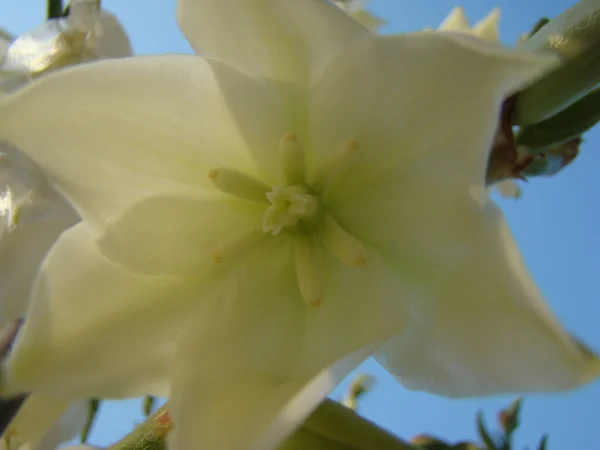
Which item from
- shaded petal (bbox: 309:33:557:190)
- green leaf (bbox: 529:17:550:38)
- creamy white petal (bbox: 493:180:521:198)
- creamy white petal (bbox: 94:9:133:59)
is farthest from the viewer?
creamy white petal (bbox: 493:180:521:198)

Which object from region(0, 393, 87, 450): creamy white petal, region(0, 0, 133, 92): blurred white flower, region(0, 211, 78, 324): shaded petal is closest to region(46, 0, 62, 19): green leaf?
region(0, 0, 133, 92): blurred white flower

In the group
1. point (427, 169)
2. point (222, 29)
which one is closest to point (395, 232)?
point (427, 169)

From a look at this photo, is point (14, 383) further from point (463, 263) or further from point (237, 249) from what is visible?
point (463, 263)

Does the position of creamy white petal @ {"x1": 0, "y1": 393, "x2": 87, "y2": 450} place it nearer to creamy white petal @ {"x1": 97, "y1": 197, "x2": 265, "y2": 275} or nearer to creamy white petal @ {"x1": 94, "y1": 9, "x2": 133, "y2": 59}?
creamy white petal @ {"x1": 97, "y1": 197, "x2": 265, "y2": 275}

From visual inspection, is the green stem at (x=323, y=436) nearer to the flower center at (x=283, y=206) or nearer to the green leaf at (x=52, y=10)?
the flower center at (x=283, y=206)

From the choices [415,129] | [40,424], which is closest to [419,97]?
[415,129]

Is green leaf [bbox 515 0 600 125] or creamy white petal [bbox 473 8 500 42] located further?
creamy white petal [bbox 473 8 500 42]

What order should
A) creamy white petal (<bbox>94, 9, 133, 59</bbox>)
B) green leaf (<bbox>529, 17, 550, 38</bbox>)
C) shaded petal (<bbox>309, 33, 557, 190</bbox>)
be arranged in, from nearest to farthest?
shaded petal (<bbox>309, 33, 557, 190</bbox>) → green leaf (<bbox>529, 17, 550, 38</bbox>) → creamy white petal (<bbox>94, 9, 133, 59</bbox>)
